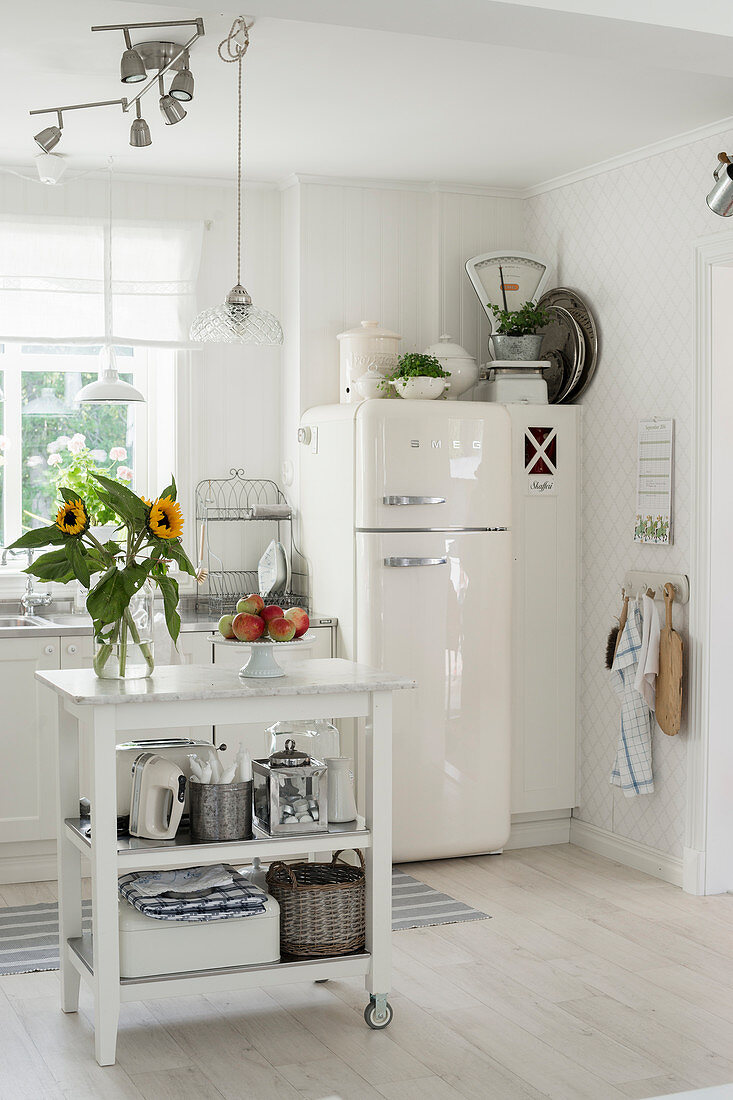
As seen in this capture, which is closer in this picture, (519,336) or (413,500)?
(413,500)

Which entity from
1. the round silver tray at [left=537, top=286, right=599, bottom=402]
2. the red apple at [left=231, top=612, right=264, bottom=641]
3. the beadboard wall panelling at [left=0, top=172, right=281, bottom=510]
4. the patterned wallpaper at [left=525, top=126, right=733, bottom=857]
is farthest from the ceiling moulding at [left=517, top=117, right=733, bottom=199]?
the red apple at [left=231, top=612, right=264, bottom=641]

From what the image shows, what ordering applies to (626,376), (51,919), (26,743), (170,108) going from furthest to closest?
(626,376) < (26,743) < (51,919) < (170,108)

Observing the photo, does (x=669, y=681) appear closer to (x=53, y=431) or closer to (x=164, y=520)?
(x=164, y=520)

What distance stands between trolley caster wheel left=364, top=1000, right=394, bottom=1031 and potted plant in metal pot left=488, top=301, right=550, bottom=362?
2.62 meters

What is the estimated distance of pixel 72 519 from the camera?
3.03 meters

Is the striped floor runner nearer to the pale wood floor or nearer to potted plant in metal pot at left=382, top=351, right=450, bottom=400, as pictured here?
the pale wood floor

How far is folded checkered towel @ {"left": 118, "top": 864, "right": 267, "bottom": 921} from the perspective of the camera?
3041mm

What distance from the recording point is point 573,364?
4.95 meters

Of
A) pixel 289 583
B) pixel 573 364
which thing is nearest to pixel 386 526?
pixel 289 583

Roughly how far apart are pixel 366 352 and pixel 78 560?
7.16 ft

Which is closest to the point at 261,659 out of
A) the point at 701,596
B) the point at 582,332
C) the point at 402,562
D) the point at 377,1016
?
the point at 377,1016

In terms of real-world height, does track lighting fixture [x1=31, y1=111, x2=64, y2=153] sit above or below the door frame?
above

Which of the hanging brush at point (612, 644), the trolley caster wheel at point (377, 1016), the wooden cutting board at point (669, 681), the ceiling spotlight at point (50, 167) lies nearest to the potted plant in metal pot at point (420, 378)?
the hanging brush at point (612, 644)

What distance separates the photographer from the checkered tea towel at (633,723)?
179 inches
